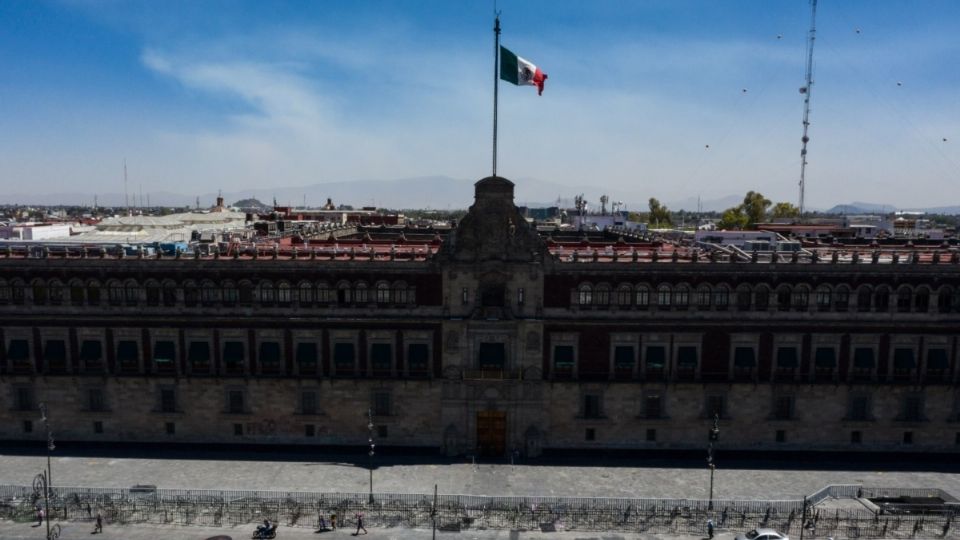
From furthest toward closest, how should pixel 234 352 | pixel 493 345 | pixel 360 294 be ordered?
pixel 234 352 → pixel 360 294 → pixel 493 345

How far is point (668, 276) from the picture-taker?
166 feet

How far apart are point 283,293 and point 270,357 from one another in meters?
5.02

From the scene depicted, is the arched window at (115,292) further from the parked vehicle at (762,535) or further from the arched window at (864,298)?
the arched window at (864,298)

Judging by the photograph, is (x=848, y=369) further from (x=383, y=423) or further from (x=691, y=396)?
(x=383, y=423)

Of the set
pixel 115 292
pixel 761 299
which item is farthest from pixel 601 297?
pixel 115 292

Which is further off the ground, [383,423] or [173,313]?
[173,313]

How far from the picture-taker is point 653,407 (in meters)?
52.1

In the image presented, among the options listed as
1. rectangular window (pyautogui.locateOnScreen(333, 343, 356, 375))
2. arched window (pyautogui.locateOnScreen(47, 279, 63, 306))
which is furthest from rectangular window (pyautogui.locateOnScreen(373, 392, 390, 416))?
arched window (pyautogui.locateOnScreen(47, 279, 63, 306))

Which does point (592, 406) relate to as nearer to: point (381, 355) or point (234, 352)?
point (381, 355)

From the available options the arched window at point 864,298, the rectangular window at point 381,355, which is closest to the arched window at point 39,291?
the rectangular window at point 381,355

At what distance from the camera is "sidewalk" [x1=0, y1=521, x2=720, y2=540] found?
129ft

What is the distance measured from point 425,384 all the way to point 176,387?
19165mm

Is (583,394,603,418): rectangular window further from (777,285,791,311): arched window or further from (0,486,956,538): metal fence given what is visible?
(777,285,791,311): arched window

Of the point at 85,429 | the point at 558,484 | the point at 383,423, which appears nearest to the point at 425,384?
the point at 383,423
